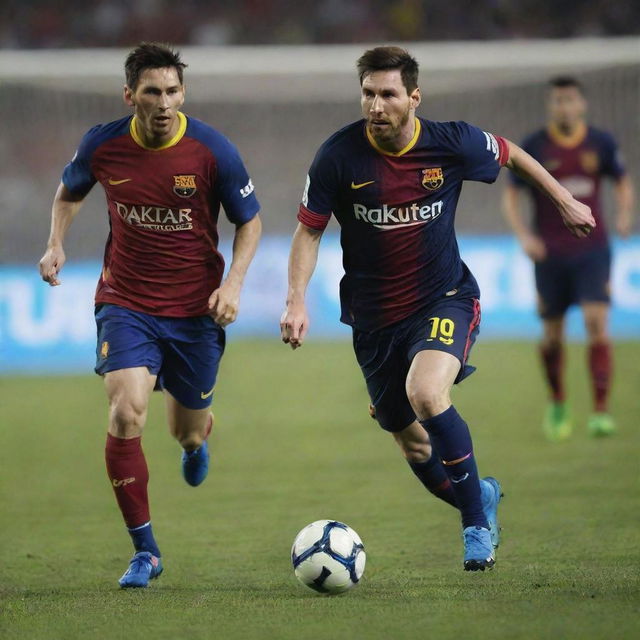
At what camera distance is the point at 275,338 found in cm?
1791

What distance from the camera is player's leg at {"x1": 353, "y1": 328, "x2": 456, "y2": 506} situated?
611 cm

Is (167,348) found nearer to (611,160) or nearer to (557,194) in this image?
(557,194)

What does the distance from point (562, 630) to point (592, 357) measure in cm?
617

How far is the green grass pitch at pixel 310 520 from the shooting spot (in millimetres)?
4762

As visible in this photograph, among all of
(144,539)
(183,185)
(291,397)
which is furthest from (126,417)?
(291,397)

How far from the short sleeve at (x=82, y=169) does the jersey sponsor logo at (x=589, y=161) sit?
538 cm

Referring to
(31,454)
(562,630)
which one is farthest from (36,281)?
(562,630)

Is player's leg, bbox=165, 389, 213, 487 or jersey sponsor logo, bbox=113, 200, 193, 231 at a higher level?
jersey sponsor logo, bbox=113, 200, 193, 231

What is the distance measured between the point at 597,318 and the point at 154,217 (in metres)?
5.07

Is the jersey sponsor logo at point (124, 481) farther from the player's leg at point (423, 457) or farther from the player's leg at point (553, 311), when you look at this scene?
the player's leg at point (553, 311)

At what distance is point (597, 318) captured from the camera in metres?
10.3

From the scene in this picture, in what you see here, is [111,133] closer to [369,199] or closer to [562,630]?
[369,199]

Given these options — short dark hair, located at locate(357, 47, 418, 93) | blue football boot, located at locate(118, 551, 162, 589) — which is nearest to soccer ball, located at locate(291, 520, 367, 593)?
blue football boot, located at locate(118, 551, 162, 589)

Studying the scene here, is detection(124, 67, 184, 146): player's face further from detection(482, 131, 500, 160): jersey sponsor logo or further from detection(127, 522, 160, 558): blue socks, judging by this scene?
detection(127, 522, 160, 558): blue socks
